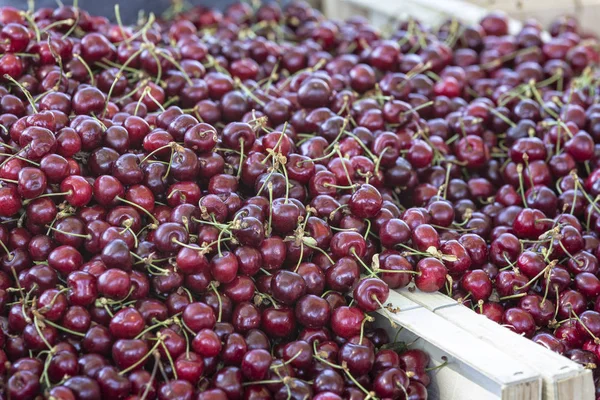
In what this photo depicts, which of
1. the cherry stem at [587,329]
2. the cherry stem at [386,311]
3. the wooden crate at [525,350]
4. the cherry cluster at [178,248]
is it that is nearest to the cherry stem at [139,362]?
the cherry cluster at [178,248]

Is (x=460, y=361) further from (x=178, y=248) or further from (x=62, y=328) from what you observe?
(x=62, y=328)

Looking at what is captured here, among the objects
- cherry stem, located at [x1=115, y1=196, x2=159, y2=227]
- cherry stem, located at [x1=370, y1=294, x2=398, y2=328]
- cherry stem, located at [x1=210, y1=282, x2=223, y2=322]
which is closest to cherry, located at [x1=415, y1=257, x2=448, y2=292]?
cherry stem, located at [x1=370, y1=294, x2=398, y2=328]

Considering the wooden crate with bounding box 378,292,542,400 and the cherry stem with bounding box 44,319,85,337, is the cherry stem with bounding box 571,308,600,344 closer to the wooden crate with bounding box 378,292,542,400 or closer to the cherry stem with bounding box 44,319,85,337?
the wooden crate with bounding box 378,292,542,400

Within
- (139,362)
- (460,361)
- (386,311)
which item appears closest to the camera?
(139,362)

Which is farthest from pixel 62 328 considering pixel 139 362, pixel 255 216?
pixel 255 216

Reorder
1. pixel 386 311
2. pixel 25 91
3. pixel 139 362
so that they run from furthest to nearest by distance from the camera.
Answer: pixel 25 91, pixel 386 311, pixel 139 362

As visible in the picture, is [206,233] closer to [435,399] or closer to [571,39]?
[435,399]
